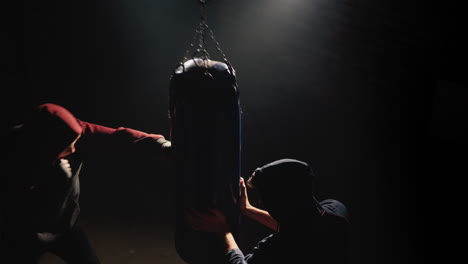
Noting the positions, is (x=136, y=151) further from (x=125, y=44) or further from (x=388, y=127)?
(x=388, y=127)

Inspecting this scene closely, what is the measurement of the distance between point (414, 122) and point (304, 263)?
10.5 ft

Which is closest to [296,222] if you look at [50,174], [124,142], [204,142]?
[204,142]

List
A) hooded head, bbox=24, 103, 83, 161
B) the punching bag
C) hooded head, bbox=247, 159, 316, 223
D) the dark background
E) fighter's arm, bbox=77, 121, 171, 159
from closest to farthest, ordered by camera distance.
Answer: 1. hooded head, bbox=247, 159, 316, 223
2. the punching bag
3. hooded head, bbox=24, 103, 83, 161
4. fighter's arm, bbox=77, 121, 171, 159
5. the dark background

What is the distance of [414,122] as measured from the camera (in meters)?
4.38

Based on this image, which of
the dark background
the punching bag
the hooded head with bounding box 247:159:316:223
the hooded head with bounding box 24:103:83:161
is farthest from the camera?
the dark background

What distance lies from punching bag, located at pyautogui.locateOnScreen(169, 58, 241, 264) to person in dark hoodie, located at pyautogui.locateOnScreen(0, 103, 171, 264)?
1.21ft

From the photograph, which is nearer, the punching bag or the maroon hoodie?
the punching bag

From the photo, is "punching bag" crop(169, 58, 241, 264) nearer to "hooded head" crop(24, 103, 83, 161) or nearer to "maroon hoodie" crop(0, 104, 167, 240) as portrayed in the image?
"maroon hoodie" crop(0, 104, 167, 240)

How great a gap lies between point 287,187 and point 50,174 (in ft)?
5.28

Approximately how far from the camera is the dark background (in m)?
3.94

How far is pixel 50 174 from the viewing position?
2.45 metres

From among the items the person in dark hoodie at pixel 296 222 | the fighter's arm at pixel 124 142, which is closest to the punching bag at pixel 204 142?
the person in dark hoodie at pixel 296 222

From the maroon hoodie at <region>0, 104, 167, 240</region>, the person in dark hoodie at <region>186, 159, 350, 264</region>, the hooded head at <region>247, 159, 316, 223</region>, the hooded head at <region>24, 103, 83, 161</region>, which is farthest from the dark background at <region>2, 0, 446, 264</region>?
the hooded head at <region>247, 159, 316, 223</region>

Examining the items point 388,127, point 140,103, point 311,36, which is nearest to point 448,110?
point 388,127
